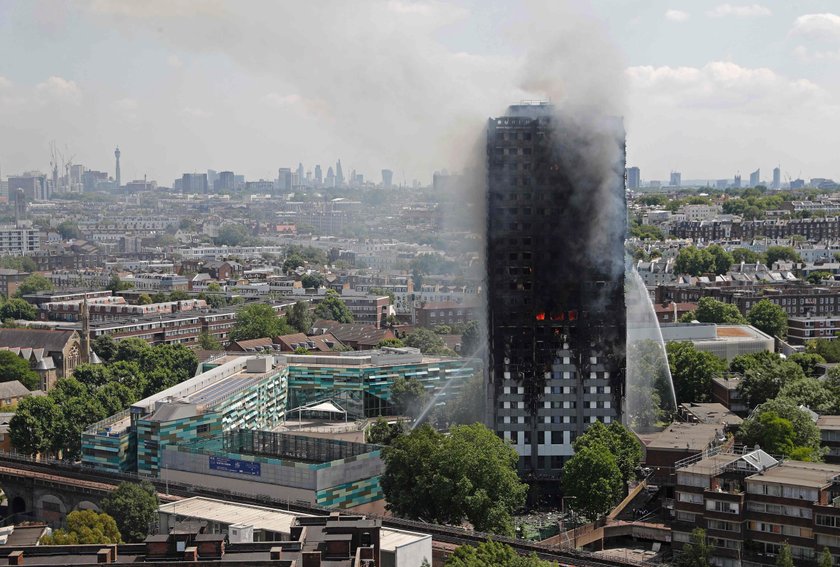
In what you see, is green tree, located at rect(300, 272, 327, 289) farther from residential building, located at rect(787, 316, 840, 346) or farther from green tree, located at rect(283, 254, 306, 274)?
residential building, located at rect(787, 316, 840, 346)

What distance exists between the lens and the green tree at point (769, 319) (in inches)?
2980

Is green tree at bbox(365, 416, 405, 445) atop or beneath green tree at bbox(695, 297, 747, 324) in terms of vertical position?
beneath

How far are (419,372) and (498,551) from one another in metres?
25.6

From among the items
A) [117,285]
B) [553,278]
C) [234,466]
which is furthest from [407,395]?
[117,285]

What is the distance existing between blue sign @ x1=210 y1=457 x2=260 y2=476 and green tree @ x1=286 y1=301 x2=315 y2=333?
39750 millimetres

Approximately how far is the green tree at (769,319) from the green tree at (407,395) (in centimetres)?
2826

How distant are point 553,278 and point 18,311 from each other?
55.1 metres

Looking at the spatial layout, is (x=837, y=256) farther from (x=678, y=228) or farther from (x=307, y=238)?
(x=307, y=238)

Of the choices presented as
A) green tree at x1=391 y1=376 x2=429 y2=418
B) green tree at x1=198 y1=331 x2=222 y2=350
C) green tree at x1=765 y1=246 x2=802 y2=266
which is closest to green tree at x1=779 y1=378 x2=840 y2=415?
green tree at x1=391 y1=376 x2=429 y2=418

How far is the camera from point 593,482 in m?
38.8

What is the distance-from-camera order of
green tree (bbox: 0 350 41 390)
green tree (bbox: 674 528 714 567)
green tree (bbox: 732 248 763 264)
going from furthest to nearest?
green tree (bbox: 732 248 763 264), green tree (bbox: 0 350 41 390), green tree (bbox: 674 528 714 567)

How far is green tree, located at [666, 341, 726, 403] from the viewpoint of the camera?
182 feet

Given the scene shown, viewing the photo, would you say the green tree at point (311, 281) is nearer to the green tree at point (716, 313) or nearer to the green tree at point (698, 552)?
the green tree at point (716, 313)

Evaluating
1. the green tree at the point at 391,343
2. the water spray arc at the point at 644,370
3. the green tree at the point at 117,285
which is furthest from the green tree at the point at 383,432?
the green tree at the point at 117,285
